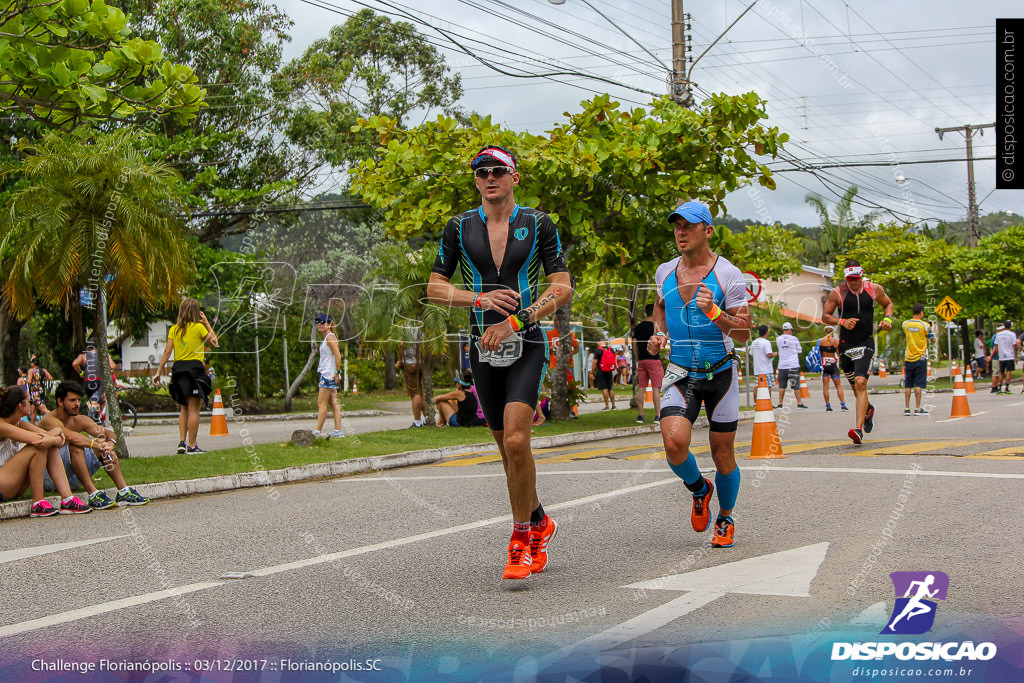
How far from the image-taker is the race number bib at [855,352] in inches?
458

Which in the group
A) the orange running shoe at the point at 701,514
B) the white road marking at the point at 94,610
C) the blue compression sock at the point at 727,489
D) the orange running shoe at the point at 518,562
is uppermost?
the blue compression sock at the point at 727,489

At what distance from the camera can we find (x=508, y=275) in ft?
17.5

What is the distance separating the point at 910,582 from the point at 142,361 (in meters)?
54.9

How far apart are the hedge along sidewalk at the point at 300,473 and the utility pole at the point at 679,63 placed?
813cm

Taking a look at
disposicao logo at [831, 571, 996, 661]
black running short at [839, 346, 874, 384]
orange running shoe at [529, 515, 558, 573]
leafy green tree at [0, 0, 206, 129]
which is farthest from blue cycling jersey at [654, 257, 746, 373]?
black running short at [839, 346, 874, 384]

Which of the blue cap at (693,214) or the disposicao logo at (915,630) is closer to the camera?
the disposicao logo at (915,630)

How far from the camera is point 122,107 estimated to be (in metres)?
10.1

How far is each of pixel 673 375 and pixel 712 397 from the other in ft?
0.87

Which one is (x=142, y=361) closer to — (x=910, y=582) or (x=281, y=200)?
(x=281, y=200)

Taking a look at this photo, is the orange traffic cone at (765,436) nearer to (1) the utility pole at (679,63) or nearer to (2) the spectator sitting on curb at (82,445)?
(2) the spectator sitting on curb at (82,445)

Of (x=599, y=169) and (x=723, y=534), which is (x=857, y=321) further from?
(x=723, y=534)

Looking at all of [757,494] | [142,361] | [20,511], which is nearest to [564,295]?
[757,494]

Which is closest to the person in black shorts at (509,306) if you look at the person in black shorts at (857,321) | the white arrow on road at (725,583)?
the white arrow on road at (725,583)

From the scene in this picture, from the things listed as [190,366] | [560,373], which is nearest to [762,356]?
[560,373]
